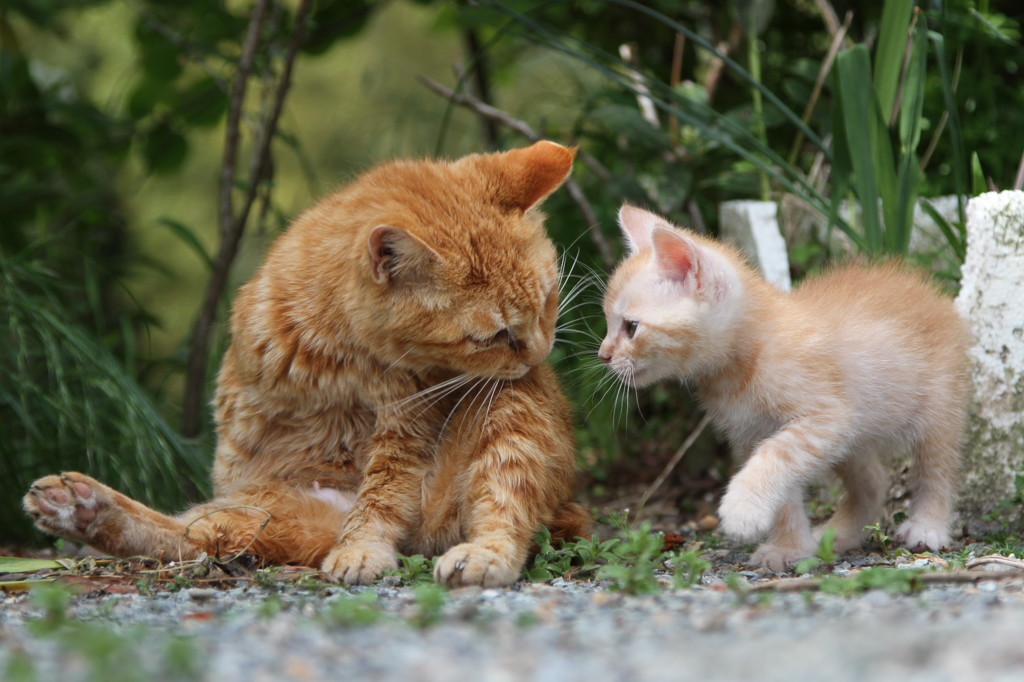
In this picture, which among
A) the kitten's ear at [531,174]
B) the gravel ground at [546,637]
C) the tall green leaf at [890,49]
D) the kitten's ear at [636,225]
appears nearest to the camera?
the gravel ground at [546,637]

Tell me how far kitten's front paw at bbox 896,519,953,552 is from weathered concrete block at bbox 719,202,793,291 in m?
1.15

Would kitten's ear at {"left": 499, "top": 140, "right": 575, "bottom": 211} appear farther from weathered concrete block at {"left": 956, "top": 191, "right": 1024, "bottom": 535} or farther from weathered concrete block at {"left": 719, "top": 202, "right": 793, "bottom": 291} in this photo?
weathered concrete block at {"left": 956, "top": 191, "right": 1024, "bottom": 535}

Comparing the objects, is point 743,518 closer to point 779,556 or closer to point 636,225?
point 779,556

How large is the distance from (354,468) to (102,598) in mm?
800

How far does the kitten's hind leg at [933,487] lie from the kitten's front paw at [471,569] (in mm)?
1203

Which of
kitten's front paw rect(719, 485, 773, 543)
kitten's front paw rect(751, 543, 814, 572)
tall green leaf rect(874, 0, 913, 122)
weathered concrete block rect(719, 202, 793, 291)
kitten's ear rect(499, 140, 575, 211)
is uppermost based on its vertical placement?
tall green leaf rect(874, 0, 913, 122)

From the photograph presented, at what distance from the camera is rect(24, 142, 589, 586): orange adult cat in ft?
8.64

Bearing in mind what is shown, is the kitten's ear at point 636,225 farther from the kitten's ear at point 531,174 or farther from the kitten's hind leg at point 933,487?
the kitten's hind leg at point 933,487

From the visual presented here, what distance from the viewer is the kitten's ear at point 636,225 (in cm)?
311

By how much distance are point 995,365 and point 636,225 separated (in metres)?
1.14

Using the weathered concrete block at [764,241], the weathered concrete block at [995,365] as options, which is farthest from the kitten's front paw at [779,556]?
the weathered concrete block at [764,241]

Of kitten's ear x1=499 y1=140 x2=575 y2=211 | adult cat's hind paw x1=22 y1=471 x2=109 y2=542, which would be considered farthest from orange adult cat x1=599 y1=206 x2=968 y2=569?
adult cat's hind paw x1=22 y1=471 x2=109 y2=542

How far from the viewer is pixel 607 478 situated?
4.33 meters

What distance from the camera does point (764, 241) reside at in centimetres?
380
